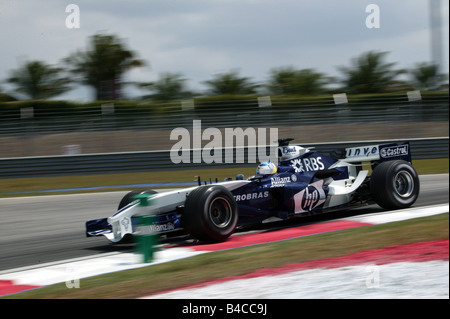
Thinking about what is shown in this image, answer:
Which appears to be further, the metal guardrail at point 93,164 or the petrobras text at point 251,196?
the metal guardrail at point 93,164

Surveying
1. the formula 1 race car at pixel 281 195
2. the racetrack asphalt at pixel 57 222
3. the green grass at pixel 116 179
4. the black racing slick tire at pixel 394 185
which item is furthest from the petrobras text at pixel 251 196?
the green grass at pixel 116 179

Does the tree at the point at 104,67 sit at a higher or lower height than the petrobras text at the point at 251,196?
higher

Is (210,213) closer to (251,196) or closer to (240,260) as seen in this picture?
(251,196)

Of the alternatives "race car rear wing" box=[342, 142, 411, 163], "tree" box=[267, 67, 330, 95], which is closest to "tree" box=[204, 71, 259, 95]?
"tree" box=[267, 67, 330, 95]

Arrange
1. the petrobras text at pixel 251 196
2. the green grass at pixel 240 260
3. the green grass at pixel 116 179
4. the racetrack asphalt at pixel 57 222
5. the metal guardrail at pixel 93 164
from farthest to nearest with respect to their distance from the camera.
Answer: the metal guardrail at pixel 93 164 → the green grass at pixel 116 179 → the petrobras text at pixel 251 196 → the racetrack asphalt at pixel 57 222 → the green grass at pixel 240 260

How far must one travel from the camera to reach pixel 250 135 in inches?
684

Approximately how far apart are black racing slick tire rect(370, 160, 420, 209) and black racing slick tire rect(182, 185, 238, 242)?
8.33 feet

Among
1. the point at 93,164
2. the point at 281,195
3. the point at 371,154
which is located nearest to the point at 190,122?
the point at 93,164

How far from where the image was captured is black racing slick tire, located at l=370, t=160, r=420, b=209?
331 inches

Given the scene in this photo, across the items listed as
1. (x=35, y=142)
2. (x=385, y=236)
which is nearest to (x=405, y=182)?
(x=385, y=236)

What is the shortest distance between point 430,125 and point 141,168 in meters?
9.73

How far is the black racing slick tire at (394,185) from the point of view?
8.41 m

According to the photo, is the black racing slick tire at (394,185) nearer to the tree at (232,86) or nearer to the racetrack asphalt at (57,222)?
the racetrack asphalt at (57,222)

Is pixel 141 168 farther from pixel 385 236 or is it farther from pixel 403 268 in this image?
pixel 403 268
